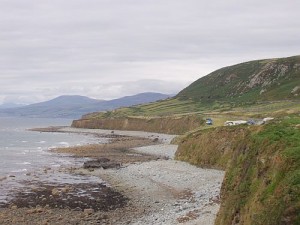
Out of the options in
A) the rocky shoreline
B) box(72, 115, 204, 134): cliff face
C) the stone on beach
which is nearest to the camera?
the rocky shoreline

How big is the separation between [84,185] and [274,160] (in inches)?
1293

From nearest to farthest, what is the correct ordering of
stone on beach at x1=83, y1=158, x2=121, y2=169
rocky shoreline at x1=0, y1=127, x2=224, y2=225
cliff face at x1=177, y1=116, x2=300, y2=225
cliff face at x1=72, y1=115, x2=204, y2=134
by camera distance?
cliff face at x1=177, y1=116, x2=300, y2=225
rocky shoreline at x1=0, y1=127, x2=224, y2=225
stone on beach at x1=83, y1=158, x2=121, y2=169
cliff face at x1=72, y1=115, x2=204, y2=134

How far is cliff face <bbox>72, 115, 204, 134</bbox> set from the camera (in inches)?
5079

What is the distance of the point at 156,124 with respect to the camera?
15488cm

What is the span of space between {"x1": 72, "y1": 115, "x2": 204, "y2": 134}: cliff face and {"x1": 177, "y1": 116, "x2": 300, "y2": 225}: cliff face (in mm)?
96142

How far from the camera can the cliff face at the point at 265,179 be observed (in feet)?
49.3

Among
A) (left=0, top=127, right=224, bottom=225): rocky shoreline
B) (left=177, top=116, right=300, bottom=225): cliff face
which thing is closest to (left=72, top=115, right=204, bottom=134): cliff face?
(left=0, top=127, right=224, bottom=225): rocky shoreline

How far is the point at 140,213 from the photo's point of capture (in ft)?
108

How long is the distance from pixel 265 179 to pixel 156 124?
137593mm

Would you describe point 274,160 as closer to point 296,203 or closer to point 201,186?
point 296,203

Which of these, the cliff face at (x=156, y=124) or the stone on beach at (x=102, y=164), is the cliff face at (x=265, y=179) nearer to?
the stone on beach at (x=102, y=164)

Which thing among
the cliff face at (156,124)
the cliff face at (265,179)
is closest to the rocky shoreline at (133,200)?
the cliff face at (265,179)

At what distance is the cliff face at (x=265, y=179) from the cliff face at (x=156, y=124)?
96142 mm

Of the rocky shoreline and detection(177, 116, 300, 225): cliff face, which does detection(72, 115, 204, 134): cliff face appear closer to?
the rocky shoreline
